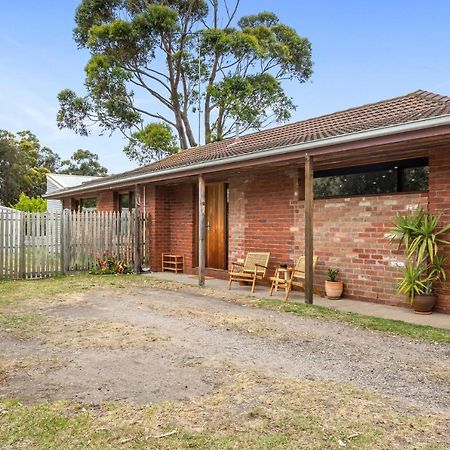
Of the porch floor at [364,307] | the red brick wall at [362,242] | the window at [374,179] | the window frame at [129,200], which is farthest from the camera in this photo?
the window frame at [129,200]

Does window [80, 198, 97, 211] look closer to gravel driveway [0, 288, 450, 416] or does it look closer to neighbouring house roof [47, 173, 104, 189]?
neighbouring house roof [47, 173, 104, 189]

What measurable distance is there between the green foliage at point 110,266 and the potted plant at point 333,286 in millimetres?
6298

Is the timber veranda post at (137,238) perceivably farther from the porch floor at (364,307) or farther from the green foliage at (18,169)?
the green foliage at (18,169)

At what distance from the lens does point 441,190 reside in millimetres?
7199

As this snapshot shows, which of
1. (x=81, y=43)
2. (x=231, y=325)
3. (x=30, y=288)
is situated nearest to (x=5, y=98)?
(x=81, y=43)

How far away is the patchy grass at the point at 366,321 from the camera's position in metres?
5.73

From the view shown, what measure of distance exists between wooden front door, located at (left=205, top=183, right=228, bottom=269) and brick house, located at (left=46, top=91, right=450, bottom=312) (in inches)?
1.1

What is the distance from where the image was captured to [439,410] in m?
3.46

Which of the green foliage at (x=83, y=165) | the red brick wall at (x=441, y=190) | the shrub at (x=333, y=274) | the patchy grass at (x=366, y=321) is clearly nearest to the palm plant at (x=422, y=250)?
the red brick wall at (x=441, y=190)

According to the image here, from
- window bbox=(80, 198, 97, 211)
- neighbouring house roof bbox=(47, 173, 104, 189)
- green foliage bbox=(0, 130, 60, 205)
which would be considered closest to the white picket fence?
window bbox=(80, 198, 97, 211)

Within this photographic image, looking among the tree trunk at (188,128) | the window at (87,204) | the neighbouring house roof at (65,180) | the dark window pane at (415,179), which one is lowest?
the dark window pane at (415,179)

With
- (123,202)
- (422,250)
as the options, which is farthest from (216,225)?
(422,250)

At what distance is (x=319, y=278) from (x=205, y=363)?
5064 mm

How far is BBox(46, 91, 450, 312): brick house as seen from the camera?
7043mm
